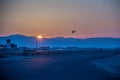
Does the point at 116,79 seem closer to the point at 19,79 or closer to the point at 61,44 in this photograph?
the point at 19,79

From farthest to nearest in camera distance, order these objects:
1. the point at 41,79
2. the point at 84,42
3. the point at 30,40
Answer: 1. the point at 84,42
2. the point at 30,40
3. the point at 41,79

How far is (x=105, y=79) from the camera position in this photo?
11656 millimetres

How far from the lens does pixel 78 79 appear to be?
38.2 ft

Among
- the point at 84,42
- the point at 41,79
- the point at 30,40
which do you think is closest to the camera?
the point at 41,79

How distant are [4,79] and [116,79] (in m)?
4.83

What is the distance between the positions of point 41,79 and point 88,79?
6.78 ft

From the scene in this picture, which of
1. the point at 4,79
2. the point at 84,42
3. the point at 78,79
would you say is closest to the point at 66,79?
the point at 78,79

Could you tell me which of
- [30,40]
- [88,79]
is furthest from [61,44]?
[88,79]

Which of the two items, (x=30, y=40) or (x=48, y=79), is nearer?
(x=48, y=79)

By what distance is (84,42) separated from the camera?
12062 centimetres

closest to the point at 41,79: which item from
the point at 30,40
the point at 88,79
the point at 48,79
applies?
the point at 48,79

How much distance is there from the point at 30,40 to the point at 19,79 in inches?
3998

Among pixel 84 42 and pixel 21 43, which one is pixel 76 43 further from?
pixel 21 43

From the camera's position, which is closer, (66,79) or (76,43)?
(66,79)
